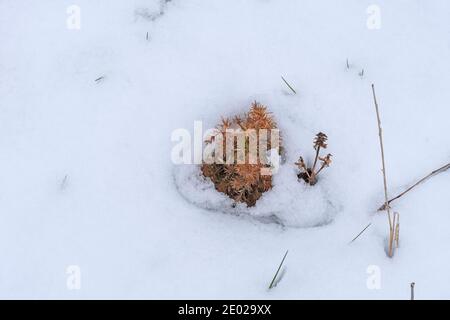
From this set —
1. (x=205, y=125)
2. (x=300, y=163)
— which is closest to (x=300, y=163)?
(x=300, y=163)

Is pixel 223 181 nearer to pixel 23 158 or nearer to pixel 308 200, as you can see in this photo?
pixel 308 200

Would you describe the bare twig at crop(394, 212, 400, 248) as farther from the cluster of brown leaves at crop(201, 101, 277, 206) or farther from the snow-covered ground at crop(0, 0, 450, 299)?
the cluster of brown leaves at crop(201, 101, 277, 206)

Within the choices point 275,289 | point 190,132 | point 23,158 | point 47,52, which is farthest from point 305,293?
point 47,52

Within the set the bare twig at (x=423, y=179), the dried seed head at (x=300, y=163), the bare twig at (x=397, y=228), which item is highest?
the dried seed head at (x=300, y=163)

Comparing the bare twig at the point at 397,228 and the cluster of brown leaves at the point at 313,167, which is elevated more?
the cluster of brown leaves at the point at 313,167

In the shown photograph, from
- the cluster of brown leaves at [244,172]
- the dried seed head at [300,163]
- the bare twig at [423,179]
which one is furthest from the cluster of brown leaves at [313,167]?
the bare twig at [423,179]

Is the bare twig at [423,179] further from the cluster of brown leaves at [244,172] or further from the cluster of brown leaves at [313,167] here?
the cluster of brown leaves at [244,172]
